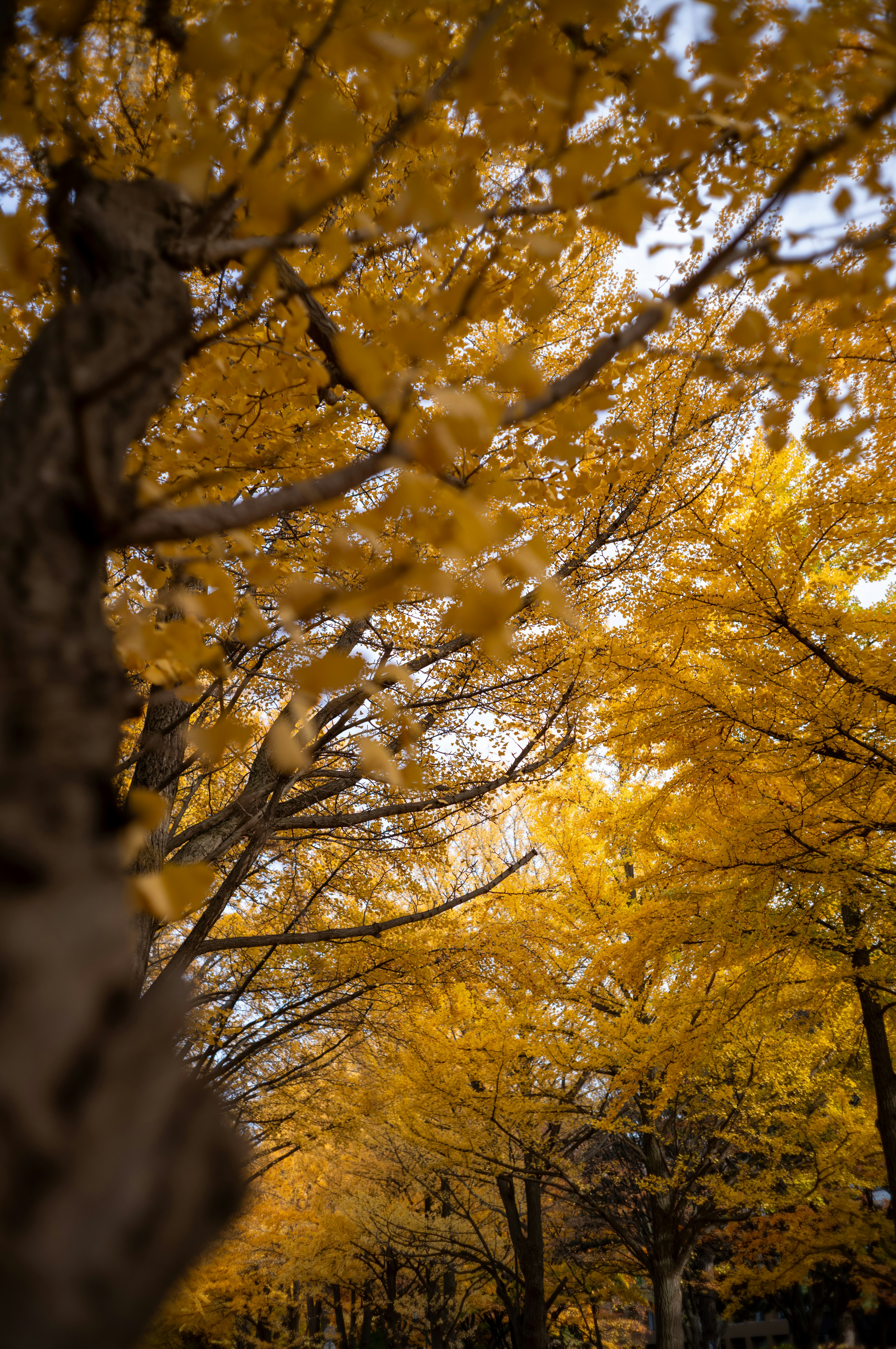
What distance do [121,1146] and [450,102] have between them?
3.94m

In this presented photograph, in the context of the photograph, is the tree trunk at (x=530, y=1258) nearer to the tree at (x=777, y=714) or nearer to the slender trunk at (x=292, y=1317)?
the tree at (x=777, y=714)

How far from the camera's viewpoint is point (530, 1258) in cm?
822

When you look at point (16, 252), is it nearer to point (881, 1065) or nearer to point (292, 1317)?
point (881, 1065)

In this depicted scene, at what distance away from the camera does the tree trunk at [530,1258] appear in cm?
782

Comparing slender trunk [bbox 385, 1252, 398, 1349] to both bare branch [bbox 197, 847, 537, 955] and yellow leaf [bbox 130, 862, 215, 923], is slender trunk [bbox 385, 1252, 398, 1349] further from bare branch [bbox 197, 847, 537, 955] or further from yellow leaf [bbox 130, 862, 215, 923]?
yellow leaf [bbox 130, 862, 215, 923]

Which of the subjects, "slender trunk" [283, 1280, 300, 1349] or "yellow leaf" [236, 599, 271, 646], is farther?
"slender trunk" [283, 1280, 300, 1349]

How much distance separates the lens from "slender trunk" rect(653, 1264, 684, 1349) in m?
6.84

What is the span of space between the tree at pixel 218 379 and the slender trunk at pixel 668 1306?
7229 mm

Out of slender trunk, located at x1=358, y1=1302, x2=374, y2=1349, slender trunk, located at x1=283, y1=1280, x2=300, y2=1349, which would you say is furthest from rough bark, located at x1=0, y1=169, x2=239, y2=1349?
slender trunk, located at x1=283, y1=1280, x2=300, y2=1349

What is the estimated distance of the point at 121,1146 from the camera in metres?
0.51

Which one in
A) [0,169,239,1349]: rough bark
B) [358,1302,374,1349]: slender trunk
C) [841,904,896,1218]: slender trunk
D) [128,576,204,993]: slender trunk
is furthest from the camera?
[358,1302,374,1349]: slender trunk

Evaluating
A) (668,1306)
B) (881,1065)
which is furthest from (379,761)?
(668,1306)

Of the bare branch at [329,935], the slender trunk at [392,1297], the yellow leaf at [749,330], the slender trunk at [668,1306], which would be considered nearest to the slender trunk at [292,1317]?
the slender trunk at [392,1297]

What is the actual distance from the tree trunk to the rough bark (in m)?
8.63
